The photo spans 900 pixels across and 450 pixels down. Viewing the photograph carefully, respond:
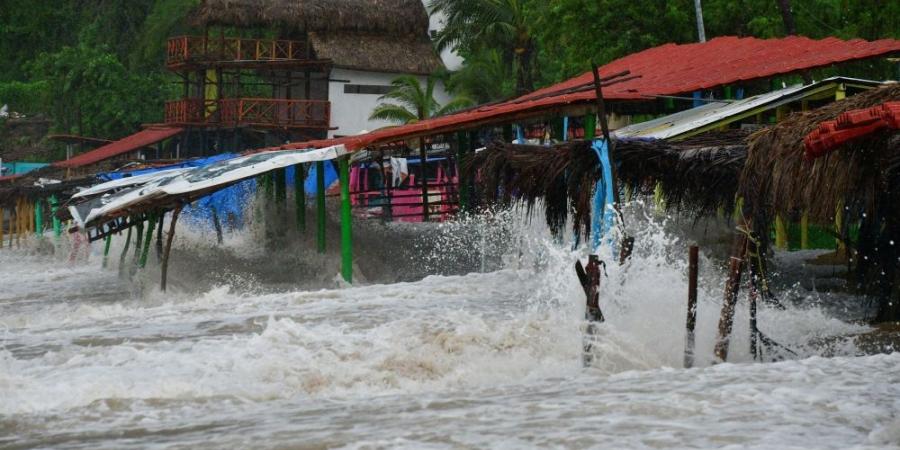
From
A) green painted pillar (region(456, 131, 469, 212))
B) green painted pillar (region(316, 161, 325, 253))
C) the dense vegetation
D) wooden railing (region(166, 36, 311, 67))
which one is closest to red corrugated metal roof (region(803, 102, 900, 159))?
green painted pillar (region(456, 131, 469, 212))

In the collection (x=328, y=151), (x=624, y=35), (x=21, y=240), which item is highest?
(x=624, y=35)

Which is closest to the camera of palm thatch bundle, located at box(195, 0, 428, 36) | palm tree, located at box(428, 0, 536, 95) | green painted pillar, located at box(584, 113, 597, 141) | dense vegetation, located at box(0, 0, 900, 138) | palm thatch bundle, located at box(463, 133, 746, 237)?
palm thatch bundle, located at box(463, 133, 746, 237)

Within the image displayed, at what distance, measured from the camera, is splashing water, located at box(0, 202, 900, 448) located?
8023 millimetres

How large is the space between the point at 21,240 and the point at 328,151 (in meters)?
21.0

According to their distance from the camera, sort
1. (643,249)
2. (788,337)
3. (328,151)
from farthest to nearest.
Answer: (328,151) < (643,249) < (788,337)

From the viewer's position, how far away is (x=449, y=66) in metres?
39.8

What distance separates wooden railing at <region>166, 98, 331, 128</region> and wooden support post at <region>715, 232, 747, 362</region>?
1011 inches

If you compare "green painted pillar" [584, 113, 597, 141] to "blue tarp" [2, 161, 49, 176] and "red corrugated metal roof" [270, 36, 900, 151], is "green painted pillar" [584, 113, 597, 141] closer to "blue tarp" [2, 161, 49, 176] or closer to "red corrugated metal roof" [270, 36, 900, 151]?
"red corrugated metal roof" [270, 36, 900, 151]

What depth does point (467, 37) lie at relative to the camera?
3491 cm

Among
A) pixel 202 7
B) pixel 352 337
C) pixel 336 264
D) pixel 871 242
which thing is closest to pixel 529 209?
pixel 352 337

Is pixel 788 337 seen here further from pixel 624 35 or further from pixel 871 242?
pixel 624 35

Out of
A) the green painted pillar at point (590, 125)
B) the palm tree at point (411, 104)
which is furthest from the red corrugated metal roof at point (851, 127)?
the palm tree at point (411, 104)

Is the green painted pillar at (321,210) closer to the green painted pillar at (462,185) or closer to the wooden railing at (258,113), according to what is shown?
the green painted pillar at (462,185)

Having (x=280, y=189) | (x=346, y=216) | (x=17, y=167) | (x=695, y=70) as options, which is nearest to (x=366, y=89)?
(x=280, y=189)
